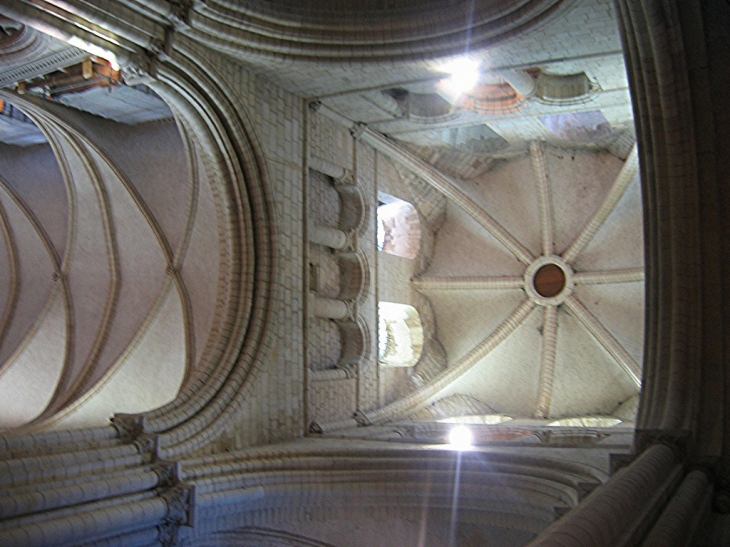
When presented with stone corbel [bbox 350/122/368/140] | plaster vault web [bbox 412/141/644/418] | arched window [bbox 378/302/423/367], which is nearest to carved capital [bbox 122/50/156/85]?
stone corbel [bbox 350/122/368/140]

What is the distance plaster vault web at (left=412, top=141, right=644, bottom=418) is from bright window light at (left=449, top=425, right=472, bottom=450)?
7.59 ft

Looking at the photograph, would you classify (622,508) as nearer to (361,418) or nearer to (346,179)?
(361,418)

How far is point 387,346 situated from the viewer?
13.8 meters

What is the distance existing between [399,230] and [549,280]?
2.54 metres

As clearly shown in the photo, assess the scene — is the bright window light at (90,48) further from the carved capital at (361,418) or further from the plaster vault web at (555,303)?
the plaster vault web at (555,303)

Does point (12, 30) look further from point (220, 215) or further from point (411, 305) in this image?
point (411, 305)

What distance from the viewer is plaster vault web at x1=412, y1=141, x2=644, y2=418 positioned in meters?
13.7

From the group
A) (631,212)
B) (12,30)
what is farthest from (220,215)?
(631,212)

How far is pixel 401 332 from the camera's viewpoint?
1403 centimetres

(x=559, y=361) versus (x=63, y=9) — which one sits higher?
(x=63, y=9)

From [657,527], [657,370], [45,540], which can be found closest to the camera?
[657,527]

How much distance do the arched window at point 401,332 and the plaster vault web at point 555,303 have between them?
1.60 feet

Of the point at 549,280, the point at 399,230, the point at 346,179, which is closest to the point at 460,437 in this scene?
the point at 346,179

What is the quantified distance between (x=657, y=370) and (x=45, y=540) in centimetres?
488
